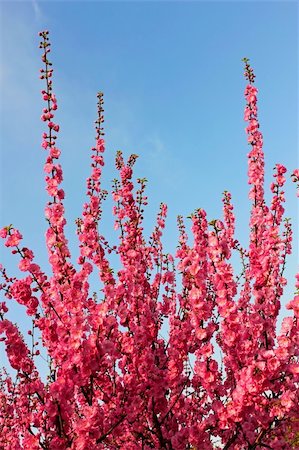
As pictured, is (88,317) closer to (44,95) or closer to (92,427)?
(92,427)

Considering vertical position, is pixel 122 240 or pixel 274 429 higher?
pixel 122 240

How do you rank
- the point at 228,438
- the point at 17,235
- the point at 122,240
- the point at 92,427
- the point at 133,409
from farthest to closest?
A: the point at 122,240 < the point at 228,438 < the point at 133,409 < the point at 17,235 < the point at 92,427

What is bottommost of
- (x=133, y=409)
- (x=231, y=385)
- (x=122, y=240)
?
(x=133, y=409)

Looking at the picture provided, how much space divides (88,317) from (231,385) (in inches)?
105

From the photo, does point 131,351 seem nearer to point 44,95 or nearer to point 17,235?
point 17,235

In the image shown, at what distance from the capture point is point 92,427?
592cm

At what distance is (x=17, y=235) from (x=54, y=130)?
5.31 feet

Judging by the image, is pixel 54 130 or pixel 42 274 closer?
pixel 42 274

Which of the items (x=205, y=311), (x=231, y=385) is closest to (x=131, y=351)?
(x=205, y=311)

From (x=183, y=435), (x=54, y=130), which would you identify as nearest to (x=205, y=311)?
(x=183, y=435)

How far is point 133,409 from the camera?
6855 millimetres

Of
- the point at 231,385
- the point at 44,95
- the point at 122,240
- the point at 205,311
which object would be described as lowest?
the point at 231,385

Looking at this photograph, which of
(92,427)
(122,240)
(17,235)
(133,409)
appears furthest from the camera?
(122,240)

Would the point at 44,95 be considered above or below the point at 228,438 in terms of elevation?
above
